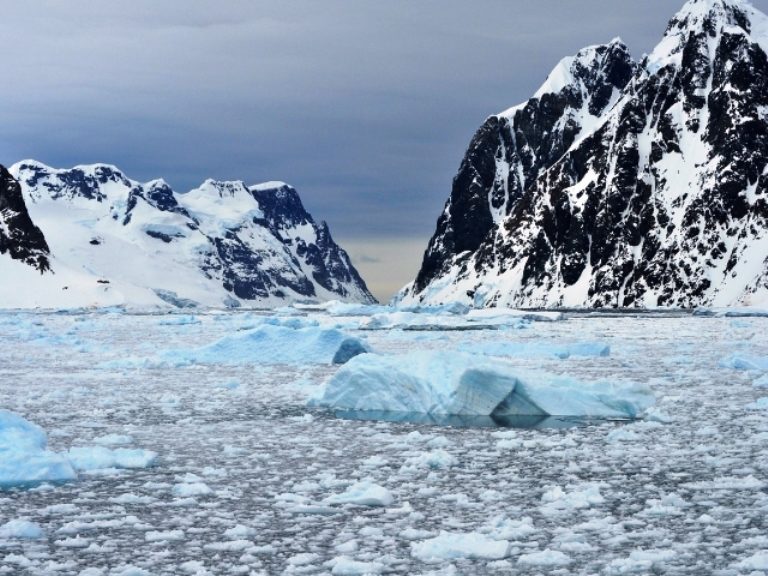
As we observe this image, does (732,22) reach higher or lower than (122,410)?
higher

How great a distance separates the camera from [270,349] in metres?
39.7

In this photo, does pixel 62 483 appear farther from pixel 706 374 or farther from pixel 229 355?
pixel 229 355

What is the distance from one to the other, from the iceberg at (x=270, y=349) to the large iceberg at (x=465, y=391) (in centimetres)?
1218

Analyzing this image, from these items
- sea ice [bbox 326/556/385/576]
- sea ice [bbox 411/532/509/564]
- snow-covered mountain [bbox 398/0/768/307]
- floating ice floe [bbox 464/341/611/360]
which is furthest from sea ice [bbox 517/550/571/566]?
snow-covered mountain [bbox 398/0/768/307]

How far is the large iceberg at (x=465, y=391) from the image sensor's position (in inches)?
778

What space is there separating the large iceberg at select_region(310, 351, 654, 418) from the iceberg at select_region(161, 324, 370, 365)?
1218 cm

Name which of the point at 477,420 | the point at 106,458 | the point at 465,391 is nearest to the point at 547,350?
the point at 465,391

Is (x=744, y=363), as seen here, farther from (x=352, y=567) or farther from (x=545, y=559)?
(x=352, y=567)

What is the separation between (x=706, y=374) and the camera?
28.1m

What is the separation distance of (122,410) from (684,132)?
7324 inches

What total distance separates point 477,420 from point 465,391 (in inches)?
36.4

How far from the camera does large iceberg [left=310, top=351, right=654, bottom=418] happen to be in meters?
19.8

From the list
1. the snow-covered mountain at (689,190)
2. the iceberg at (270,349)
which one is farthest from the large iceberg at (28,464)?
the snow-covered mountain at (689,190)

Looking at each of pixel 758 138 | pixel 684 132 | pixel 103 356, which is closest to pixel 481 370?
pixel 103 356
